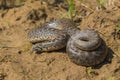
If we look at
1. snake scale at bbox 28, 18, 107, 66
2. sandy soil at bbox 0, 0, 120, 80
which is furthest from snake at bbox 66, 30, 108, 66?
sandy soil at bbox 0, 0, 120, 80

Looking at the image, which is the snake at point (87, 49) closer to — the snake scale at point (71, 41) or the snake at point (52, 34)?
the snake scale at point (71, 41)

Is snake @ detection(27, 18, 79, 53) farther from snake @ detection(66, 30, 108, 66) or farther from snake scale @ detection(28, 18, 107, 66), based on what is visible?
snake @ detection(66, 30, 108, 66)

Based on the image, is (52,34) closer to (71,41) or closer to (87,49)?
(71,41)

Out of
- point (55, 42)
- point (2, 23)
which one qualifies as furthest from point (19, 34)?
point (55, 42)

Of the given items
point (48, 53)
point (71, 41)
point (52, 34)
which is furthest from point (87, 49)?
point (52, 34)

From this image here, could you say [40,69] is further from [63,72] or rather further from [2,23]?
[2,23]
